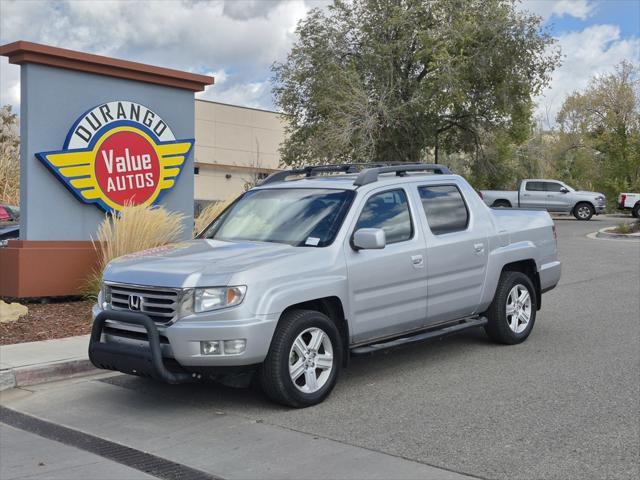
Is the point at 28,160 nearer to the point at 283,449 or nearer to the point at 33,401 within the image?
the point at 33,401

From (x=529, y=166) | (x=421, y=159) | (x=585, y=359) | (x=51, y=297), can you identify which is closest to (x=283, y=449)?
(x=585, y=359)

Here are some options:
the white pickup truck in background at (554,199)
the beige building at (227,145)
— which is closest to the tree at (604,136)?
the white pickup truck in background at (554,199)

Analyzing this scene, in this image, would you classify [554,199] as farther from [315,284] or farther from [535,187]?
[315,284]

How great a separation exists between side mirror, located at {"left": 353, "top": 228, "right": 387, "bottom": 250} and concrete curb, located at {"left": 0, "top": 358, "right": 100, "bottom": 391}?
3230mm

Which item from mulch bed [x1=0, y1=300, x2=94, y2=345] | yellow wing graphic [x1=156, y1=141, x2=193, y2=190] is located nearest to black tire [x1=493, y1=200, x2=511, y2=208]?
yellow wing graphic [x1=156, y1=141, x2=193, y2=190]

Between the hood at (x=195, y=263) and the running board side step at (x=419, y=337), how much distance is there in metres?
1.11

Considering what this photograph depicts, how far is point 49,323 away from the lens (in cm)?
958

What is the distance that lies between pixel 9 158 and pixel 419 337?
73.2ft

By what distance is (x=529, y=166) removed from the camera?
52062mm

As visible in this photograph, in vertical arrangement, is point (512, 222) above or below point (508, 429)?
above

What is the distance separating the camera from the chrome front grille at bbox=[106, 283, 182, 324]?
5.96 metres

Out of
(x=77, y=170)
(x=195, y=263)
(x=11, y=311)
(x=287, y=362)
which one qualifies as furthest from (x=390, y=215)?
(x=77, y=170)

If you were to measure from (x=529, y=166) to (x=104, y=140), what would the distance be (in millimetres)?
44513

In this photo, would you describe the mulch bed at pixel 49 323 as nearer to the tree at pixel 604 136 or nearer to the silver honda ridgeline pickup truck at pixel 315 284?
the silver honda ridgeline pickup truck at pixel 315 284
